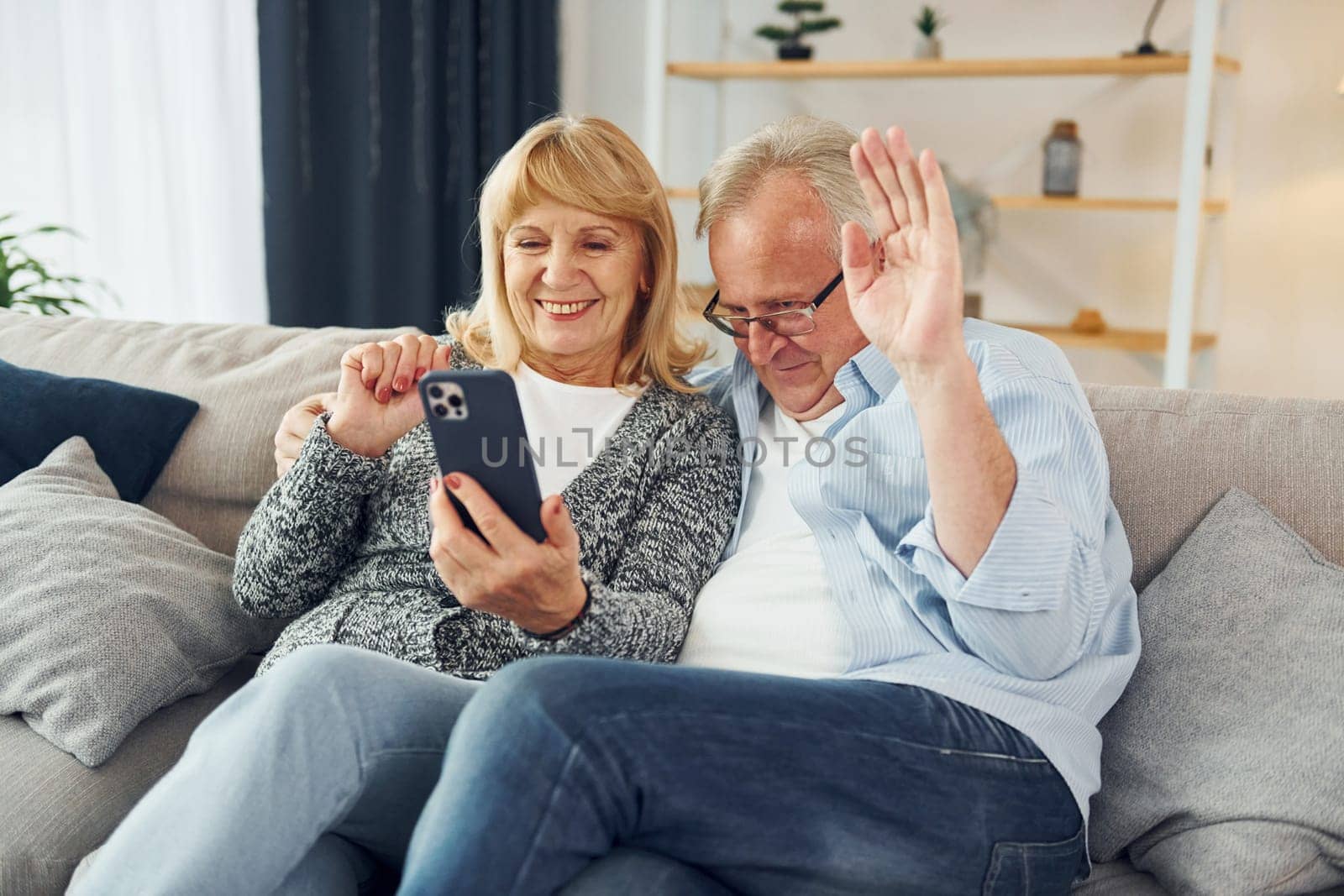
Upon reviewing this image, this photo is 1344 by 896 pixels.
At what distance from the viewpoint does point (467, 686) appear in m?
1.18

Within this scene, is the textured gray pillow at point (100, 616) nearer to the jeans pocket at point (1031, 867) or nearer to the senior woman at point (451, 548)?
the senior woman at point (451, 548)

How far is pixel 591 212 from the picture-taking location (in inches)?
59.9

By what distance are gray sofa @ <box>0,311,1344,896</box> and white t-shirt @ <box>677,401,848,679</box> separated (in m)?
0.34

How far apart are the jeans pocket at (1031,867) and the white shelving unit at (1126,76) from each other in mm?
2365

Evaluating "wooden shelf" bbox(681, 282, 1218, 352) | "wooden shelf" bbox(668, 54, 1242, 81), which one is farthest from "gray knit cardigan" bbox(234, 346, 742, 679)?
"wooden shelf" bbox(668, 54, 1242, 81)

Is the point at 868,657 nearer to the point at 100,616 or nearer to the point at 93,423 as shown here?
the point at 100,616

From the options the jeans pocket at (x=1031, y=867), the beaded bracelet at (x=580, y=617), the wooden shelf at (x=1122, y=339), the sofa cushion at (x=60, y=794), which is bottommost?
the sofa cushion at (x=60, y=794)

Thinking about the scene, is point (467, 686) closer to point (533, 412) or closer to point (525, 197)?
point (533, 412)

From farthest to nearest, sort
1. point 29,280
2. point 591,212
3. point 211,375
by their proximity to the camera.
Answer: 1. point 29,280
2. point 211,375
3. point 591,212

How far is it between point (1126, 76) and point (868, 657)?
2.86 meters

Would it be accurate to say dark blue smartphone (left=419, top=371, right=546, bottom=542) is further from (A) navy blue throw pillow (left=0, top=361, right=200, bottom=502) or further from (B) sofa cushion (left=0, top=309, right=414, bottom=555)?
(A) navy blue throw pillow (left=0, top=361, right=200, bottom=502)

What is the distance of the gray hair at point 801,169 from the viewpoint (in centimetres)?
147

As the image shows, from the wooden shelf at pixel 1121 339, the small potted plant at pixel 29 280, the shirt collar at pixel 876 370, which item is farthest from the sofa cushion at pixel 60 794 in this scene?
the wooden shelf at pixel 1121 339

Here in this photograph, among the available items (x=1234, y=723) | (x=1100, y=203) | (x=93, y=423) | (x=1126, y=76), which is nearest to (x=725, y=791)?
(x=1234, y=723)
